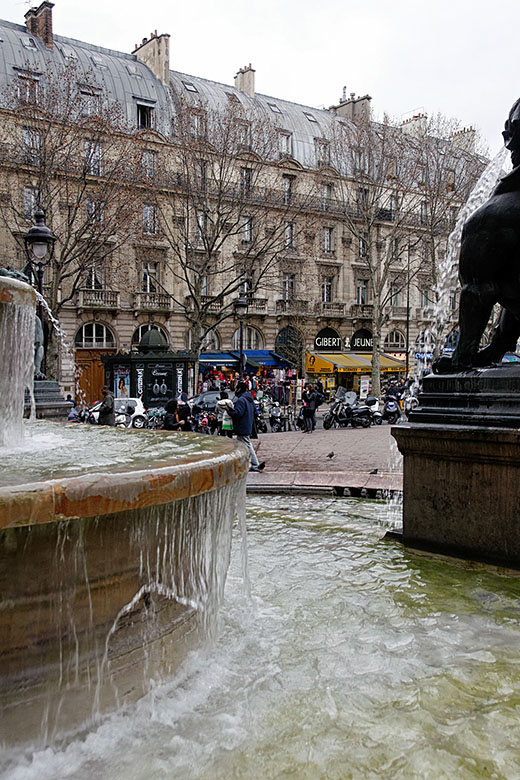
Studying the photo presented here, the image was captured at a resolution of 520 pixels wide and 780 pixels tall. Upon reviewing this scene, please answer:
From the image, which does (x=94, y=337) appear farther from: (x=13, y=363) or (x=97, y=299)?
(x=13, y=363)

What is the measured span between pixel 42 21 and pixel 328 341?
24530mm

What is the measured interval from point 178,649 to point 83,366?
111ft

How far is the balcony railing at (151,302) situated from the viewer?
1468 inches

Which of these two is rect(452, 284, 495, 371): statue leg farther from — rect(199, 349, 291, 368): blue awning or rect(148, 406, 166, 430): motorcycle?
rect(199, 349, 291, 368): blue awning

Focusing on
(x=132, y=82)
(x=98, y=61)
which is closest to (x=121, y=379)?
(x=132, y=82)

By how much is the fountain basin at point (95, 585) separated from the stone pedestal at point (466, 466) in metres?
1.89

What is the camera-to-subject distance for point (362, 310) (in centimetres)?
4628

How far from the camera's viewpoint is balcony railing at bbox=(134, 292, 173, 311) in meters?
→ 37.3

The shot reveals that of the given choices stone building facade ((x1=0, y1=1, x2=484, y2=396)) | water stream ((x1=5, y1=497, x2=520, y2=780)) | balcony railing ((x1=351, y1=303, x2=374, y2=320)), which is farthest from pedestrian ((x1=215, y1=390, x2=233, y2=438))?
balcony railing ((x1=351, y1=303, x2=374, y2=320))

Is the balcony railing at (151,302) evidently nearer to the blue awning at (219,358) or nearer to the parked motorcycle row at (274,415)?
the blue awning at (219,358)

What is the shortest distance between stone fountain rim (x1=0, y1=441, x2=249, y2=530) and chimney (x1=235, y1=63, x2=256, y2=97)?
44906mm

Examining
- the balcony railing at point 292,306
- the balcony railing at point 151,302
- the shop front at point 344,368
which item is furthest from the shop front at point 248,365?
the balcony railing at point 151,302

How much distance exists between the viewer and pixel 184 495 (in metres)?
2.80

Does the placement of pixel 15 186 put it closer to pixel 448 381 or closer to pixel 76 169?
pixel 76 169
